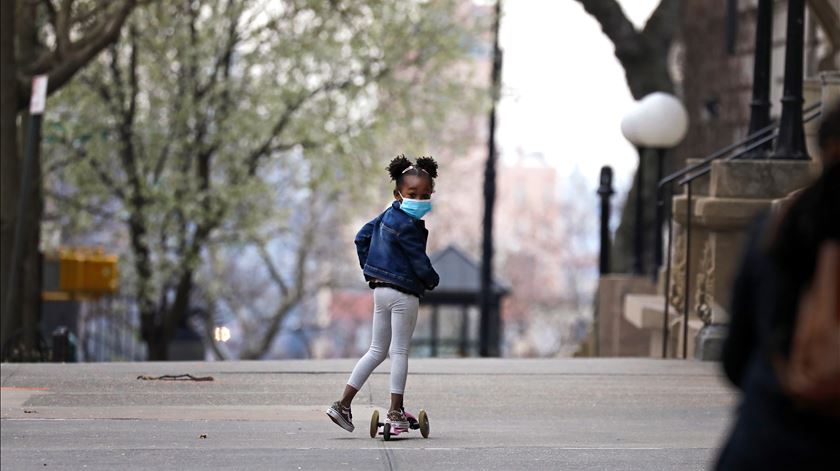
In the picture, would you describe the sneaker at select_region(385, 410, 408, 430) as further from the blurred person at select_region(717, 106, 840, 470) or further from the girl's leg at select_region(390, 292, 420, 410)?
the blurred person at select_region(717, 106, 840, 470)

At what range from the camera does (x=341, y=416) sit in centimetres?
909

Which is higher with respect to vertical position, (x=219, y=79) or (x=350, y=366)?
(x=219, y=79)

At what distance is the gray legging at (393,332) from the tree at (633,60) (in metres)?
16.9

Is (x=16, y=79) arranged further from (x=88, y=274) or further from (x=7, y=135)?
(x=88, y=274)

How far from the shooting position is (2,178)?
1788 centimetres

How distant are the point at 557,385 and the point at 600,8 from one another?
14.6 meters

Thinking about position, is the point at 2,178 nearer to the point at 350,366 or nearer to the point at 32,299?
the point at 32,299

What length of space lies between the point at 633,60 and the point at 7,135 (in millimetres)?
11307

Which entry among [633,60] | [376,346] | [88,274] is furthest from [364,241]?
[88,274]

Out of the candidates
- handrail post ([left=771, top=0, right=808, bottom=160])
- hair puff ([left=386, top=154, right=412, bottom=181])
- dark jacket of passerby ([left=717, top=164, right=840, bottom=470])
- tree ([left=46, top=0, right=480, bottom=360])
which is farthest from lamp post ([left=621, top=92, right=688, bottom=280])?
dark jacket of passerby ([left=717, top=164, right=840, bottom=470])

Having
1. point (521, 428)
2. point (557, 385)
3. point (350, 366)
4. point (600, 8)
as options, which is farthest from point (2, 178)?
point (600, 8)

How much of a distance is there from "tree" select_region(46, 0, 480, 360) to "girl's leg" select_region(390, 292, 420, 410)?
17964 mm

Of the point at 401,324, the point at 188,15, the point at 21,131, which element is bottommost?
the point at 401,324

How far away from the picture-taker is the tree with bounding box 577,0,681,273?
26.1 m
